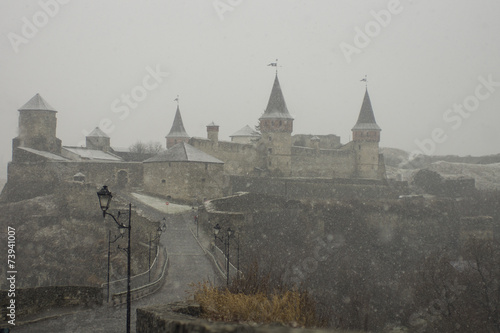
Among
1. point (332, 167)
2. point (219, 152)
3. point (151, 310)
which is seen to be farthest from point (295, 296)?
point (332, 167)

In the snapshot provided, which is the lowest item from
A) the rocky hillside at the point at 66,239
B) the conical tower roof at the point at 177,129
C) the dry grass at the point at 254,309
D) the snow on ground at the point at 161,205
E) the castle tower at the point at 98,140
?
the rocky hillside at the point at 66,239

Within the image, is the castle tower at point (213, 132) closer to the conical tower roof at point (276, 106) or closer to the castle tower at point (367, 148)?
the conical tower roof at point (276, 106)

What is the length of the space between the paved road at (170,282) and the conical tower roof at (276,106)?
17162mm

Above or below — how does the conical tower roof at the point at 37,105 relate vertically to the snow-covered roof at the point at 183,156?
above

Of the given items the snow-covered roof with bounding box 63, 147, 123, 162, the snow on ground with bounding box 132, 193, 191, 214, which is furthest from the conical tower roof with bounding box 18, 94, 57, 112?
the snow on ground with bounding box 132, 193, 191, 214

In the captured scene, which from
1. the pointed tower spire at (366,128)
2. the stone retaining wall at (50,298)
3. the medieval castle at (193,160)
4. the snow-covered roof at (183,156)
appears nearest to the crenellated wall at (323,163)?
the medieval castle at (193,160)

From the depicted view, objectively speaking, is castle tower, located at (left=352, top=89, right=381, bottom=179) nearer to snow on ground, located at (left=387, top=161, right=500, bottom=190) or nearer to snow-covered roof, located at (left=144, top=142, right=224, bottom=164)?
snow on ground, located at (left=387, top=161, right=500, bottom=190)

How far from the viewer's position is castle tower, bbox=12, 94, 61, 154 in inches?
1357

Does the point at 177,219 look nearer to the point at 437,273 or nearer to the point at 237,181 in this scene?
the point at 237,181

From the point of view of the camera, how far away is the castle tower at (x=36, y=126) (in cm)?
3447

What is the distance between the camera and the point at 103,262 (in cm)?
2402

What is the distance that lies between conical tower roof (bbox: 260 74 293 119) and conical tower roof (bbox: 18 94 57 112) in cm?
1944

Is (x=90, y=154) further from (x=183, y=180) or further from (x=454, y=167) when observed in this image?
(x=454, y=167)

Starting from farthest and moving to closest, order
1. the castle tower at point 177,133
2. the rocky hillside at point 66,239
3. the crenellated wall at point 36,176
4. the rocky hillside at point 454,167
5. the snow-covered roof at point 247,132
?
the snow-covered roof at point 247,132 < the rocky hillside at point 454,167 < the castle tower at point 177,133 < the crenellated wall at point 36,176 < the rocky hillside at point 66,239
